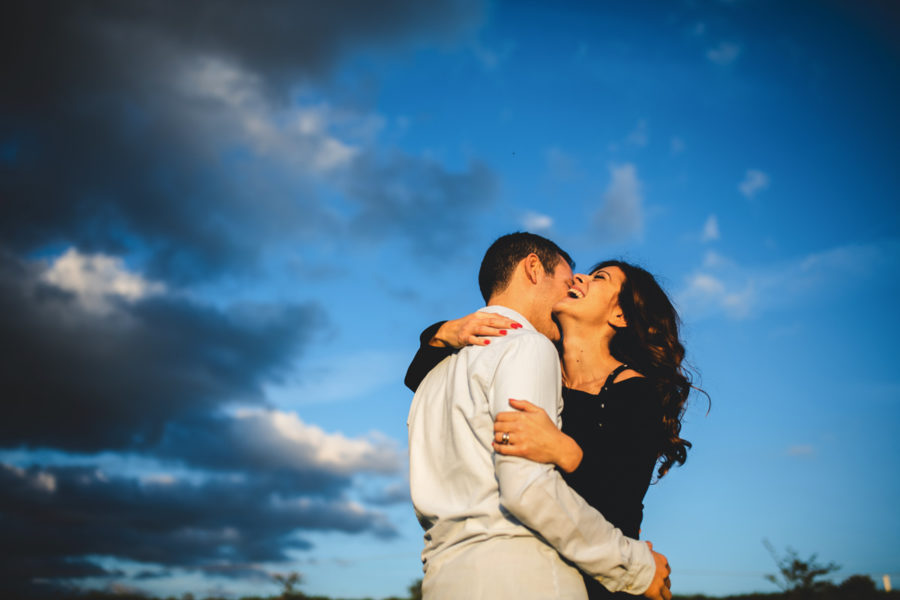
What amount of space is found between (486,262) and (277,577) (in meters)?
21.3

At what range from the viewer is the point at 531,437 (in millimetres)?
2643

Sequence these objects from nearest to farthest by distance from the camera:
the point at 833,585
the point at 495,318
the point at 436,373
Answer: the point at 495,318, the point at 436,373, the point at 833,585

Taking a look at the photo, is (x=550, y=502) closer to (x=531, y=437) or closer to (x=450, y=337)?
(x=531, y=437)

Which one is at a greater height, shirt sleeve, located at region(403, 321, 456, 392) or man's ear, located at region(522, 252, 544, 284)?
man's ear, located at region(522, 252, 544, 284)

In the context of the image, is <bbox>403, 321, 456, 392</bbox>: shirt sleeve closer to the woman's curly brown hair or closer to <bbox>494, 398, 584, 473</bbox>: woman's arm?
<bbox>494, 398, 584, 473</bbox>: woman's arm

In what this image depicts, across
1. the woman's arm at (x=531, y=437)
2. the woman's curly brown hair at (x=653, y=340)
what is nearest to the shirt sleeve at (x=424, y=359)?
the woman's arm at (x=531, y=437)

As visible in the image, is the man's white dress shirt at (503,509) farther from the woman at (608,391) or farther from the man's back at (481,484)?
the woman at (608,391)

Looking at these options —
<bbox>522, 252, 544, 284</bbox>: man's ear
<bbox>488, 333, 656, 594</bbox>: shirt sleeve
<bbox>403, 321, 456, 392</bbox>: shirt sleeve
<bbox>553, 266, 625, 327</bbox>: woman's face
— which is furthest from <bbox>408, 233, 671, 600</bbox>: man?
<bbox>553, 266, 625, 327</bbox>: woman's face

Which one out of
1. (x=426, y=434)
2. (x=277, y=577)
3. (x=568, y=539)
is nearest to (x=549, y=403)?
(x=568, y=539)

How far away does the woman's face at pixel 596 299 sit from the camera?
4859 mm

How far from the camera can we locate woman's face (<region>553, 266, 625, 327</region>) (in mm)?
4859

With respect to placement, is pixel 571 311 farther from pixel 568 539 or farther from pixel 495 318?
pixel 568 539

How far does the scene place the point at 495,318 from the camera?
3.39 meters

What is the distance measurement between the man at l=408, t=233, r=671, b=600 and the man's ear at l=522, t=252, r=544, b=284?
46 centimetres
